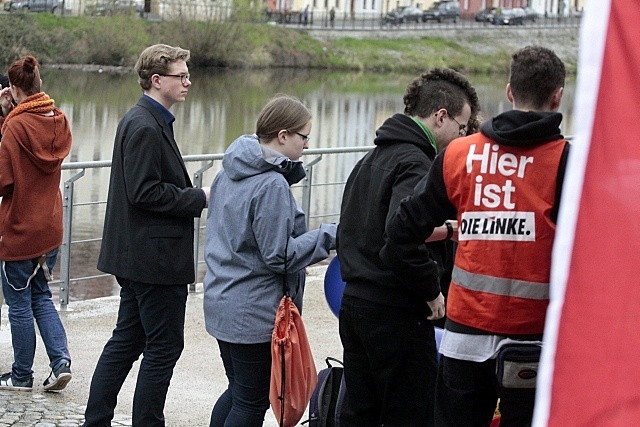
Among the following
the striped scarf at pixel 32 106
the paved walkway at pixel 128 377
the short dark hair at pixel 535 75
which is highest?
the short dark hair at pixel 535 75

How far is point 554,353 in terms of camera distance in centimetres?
198

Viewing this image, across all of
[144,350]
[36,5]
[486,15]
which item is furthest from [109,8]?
[144,350]

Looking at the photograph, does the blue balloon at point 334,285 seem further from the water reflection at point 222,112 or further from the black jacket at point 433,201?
the water reflection at point 222,112

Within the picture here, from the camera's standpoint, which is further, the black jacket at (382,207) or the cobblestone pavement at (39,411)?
the cobblestone pavement at (39,411)

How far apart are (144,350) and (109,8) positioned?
2203 inches

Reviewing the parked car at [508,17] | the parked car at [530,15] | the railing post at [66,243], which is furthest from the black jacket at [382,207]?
the parked car at [530,15]

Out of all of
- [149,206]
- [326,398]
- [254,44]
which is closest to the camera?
[149,206]

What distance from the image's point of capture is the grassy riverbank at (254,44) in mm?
53406

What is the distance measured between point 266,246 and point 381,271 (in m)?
0.52

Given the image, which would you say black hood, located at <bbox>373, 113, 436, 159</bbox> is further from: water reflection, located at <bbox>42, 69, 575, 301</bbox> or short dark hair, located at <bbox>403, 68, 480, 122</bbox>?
water reflection, located at <bbox>42, 69, 575, 301</bbox>

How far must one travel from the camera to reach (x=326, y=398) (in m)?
5.00

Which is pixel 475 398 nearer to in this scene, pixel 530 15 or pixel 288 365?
pixel 288 365

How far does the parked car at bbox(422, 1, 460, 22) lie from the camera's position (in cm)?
8106

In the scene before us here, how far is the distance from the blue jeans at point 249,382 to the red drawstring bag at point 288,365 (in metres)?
0.06
